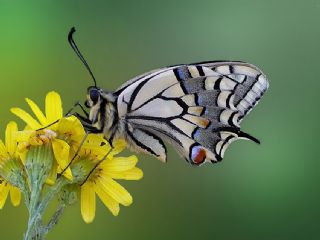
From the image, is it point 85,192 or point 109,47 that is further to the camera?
point 109,47

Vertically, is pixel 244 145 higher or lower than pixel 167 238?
higher

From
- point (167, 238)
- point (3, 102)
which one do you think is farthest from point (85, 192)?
point (3, 102)

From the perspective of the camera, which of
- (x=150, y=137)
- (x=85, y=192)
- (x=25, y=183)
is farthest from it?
(x=150, y=137)

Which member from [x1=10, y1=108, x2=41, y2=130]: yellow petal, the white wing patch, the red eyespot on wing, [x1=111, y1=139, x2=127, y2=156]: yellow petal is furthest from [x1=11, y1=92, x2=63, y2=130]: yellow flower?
the red eyespot on wing

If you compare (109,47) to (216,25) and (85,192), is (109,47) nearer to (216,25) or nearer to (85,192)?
(216,25)

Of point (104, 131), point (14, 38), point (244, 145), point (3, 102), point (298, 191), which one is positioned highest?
point (14, 38)

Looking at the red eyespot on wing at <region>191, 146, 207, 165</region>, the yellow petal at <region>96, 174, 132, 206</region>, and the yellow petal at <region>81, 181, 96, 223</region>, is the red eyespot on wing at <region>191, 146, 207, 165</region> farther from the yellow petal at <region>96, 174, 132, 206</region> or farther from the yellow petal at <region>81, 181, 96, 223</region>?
the yellow petal at <region>81, 181, 96, 223</region>

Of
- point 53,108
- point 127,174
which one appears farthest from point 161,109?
point 53,108
